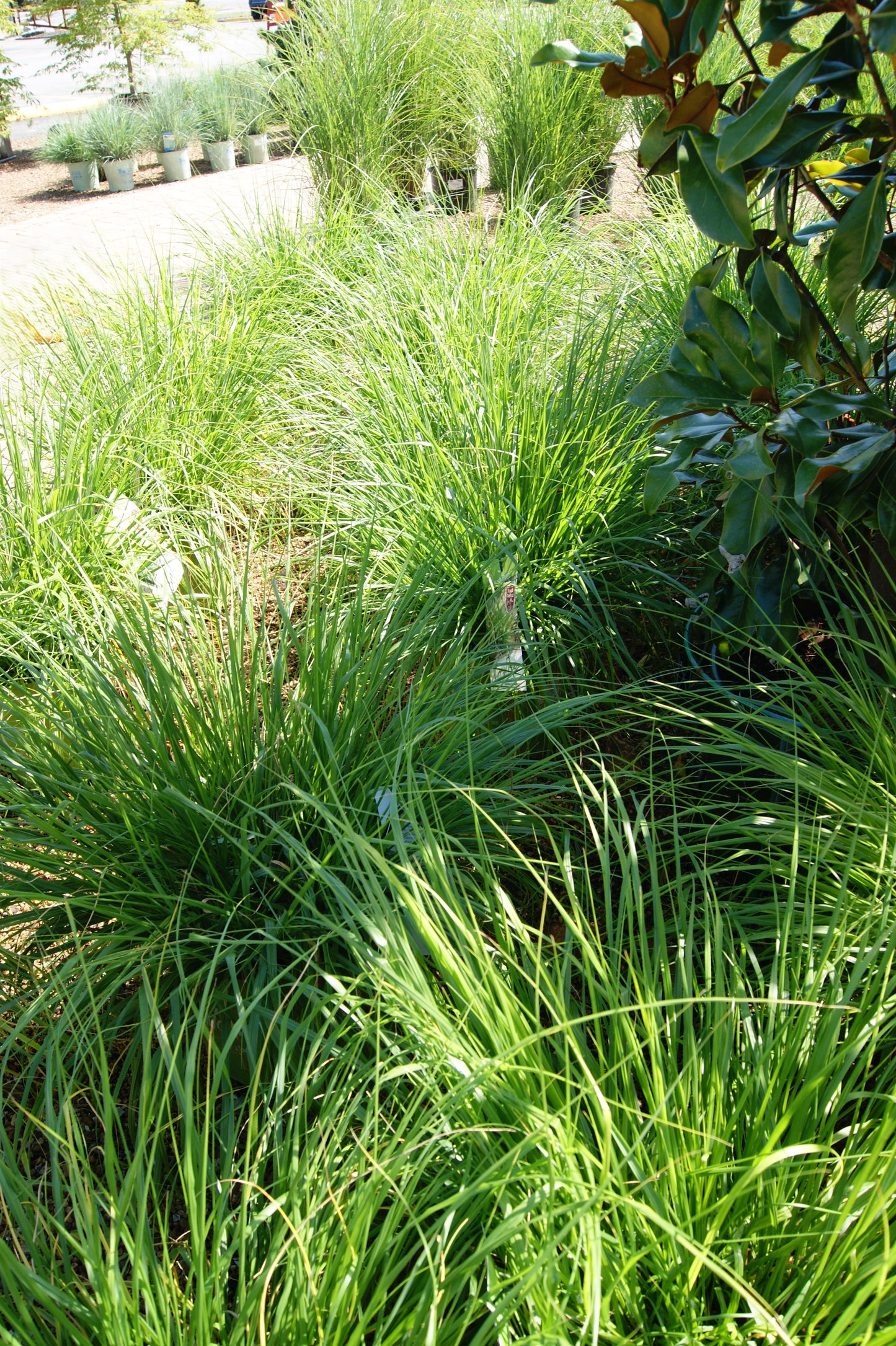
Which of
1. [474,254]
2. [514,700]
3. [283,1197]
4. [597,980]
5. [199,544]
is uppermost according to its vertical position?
[474,254]

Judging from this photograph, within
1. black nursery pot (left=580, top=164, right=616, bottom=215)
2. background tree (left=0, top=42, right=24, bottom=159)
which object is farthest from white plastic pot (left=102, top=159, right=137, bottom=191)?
black nursery pot (left=580, top=164, right=616, bottom=215)

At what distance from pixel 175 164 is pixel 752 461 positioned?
32.6ft

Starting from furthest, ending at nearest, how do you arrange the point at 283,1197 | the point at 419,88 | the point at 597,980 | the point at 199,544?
the point at 419,88, the point at 199,544, the point at 597,980, the point at 283,1197

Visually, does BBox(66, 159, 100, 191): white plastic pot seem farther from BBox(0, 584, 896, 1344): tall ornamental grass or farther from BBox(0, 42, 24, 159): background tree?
BBox(0, 584, 896, 1344): tall ornamental grass

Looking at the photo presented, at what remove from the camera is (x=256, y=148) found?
33.7 feet

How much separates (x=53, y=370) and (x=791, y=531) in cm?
196

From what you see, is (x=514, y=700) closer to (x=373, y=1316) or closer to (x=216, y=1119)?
(x=216, y=1119)

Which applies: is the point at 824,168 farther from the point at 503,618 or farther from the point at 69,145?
the point at 69,145

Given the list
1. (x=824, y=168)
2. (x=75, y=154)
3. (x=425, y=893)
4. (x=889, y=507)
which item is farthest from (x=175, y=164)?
(x=425, y=893)

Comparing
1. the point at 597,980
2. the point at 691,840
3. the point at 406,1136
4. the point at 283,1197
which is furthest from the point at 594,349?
the point at 283,1197

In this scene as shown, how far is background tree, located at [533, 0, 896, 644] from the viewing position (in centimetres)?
133

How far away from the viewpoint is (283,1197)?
861mm

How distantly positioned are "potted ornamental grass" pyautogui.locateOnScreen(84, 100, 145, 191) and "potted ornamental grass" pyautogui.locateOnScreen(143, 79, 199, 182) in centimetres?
24

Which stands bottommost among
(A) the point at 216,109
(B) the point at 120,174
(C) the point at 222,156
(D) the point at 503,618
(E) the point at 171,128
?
(D) the point at 503,618
